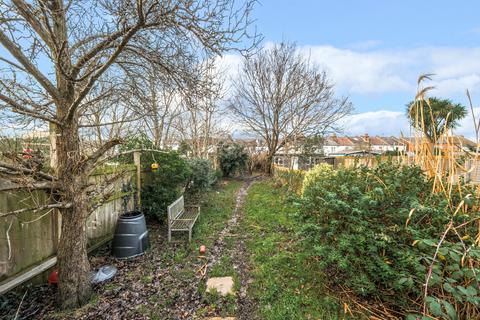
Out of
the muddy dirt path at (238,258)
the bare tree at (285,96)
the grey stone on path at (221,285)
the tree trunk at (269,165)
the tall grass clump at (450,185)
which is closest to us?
the tall grass clump at (450,185)

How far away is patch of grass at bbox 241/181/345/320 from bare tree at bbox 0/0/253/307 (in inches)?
91.0

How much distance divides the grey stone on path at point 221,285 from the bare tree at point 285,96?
1106cm

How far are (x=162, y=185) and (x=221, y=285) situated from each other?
333 cm

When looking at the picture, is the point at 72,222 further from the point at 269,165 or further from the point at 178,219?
the point at 269,165

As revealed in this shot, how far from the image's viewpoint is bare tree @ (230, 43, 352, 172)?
14.2 m

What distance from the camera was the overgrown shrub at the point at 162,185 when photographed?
5469mm

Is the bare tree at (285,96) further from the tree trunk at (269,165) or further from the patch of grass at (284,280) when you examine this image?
the patch of grass at (284,280)

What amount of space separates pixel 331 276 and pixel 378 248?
2.99 ft

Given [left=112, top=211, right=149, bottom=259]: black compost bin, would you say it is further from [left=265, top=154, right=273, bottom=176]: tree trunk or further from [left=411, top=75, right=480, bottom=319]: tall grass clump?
[left=265, top=154, right=273, bottom=176]: tree trunk

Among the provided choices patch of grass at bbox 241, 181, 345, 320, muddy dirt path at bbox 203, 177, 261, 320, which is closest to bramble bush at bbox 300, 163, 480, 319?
patch of grass at bbox 241, 181, 345, 320

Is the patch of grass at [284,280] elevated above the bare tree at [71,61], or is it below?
below

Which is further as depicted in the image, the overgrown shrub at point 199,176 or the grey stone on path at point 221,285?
the overgrown shrub at point 199,176

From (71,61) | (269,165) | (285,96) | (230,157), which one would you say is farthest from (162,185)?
(269,165)

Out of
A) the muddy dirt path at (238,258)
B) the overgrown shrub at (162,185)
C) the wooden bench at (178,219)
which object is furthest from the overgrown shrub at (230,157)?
the overgrown shrub at (162,185)
